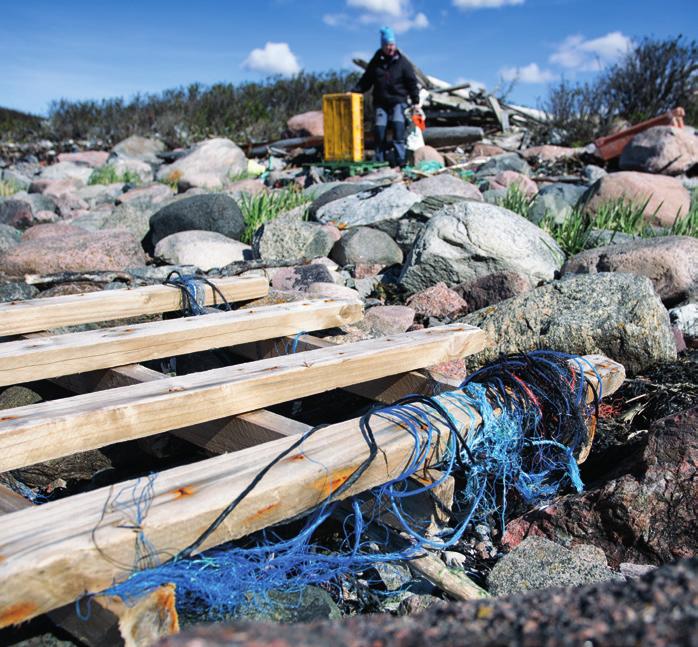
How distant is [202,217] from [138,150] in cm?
1381

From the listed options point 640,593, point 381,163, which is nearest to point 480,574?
point 640,593

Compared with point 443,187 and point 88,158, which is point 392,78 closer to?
point 443,187

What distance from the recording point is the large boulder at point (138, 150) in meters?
19.7

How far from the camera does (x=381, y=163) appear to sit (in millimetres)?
12664

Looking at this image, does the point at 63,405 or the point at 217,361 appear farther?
the point at 217,361

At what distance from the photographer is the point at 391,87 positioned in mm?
12875

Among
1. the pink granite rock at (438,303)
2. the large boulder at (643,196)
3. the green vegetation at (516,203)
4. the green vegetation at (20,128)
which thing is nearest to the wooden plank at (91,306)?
the pink granite rock at (438,303)

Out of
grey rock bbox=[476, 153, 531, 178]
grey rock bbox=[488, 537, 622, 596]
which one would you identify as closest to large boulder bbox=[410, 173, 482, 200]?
grey rock bbox=[476, 153, 531, 178]

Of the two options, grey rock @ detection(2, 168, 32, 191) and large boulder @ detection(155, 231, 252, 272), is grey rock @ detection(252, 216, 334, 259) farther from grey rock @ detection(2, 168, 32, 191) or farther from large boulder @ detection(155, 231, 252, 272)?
grey rock @ detection(2, 168, 32, 191)

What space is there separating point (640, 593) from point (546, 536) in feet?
6.09

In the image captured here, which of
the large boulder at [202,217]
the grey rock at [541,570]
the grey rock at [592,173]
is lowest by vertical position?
the grey rock at [541,570]

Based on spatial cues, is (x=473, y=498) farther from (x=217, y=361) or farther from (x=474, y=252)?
(x=474, y=252)

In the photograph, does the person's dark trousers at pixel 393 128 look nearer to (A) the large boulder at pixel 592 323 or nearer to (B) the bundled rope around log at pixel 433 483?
(A) the large boulder at pixel 592 323

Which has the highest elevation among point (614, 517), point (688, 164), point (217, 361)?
point (688, 164)
